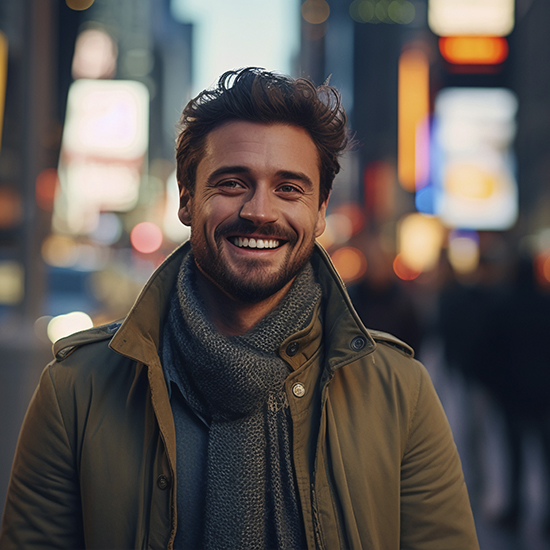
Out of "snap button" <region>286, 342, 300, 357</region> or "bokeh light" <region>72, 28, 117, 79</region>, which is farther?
"bokeh light" <region>72, 28, 117, 79</region>

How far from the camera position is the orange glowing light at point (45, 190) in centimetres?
647

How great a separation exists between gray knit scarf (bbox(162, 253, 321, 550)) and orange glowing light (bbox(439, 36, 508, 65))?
9.92m

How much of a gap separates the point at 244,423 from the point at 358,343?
48cm

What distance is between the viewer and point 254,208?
7.28ft

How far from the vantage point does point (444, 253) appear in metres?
10.8

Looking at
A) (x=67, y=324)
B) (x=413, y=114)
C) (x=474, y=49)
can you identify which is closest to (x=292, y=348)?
(x=67, y=324)

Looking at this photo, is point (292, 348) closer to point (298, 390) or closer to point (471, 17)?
point (298, 390)

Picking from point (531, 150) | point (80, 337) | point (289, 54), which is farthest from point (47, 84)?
point (289, 54)

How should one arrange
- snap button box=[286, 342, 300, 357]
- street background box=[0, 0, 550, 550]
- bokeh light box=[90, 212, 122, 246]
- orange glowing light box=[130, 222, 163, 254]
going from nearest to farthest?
snap button box=[286, 342, 300, 357], street background box=[0, 0, 550, 550], bokeh light box=[90, 212, 122, 246], orange glowing light box=[130, 222, 163, 254]

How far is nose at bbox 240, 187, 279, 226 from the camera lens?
7.26 feet

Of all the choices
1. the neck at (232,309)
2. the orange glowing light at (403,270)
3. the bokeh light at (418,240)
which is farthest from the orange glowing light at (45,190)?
the bokeh light at (418,240)

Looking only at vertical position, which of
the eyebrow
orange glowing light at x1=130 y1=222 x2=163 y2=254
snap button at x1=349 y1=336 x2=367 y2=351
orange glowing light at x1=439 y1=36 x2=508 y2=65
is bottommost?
snap button at x1=349 y1=336 x2=367 y2=351

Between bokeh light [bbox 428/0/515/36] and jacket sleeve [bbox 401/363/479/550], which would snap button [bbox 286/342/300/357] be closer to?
jacket sleeve [bbox 401/363/479/550]

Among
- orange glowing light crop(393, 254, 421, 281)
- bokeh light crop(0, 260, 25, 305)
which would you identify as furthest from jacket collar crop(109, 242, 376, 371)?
orange glowing light crop(393, 254, 421, 281)
